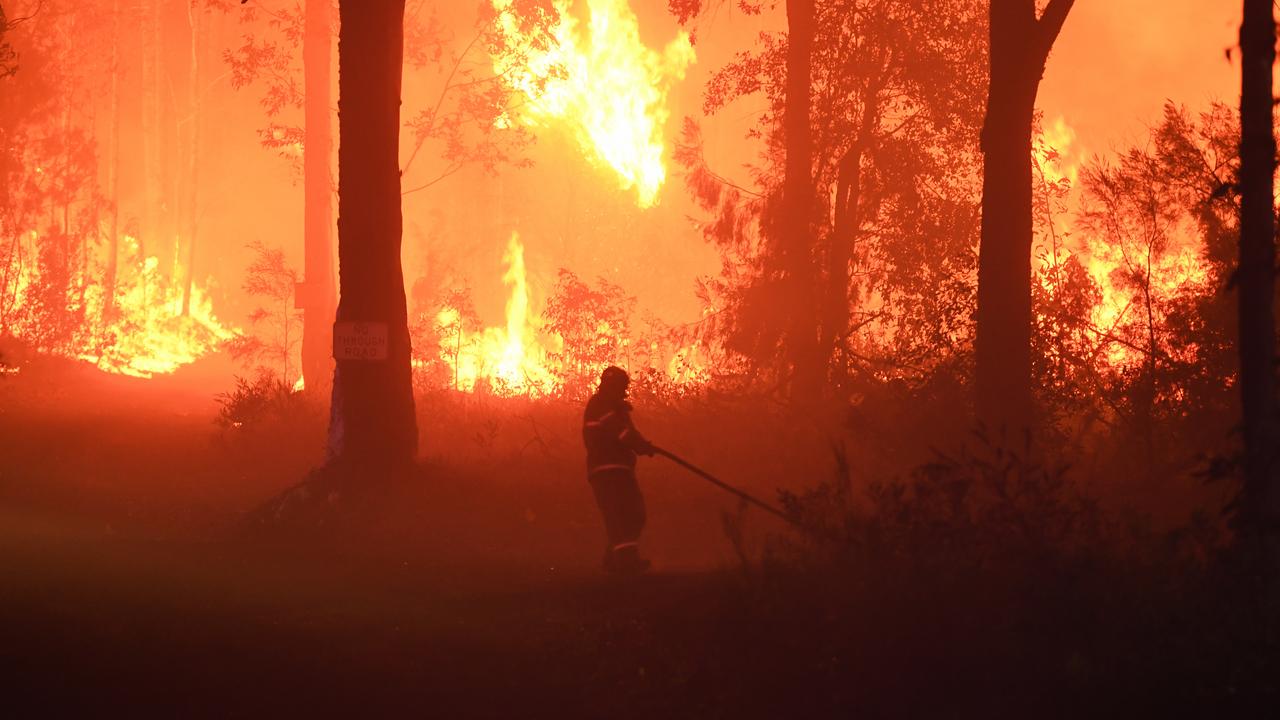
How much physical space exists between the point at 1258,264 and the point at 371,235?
1034 cm

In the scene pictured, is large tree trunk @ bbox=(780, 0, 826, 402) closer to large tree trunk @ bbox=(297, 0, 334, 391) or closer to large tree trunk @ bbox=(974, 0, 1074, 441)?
large tree trunk @ bbox=(974, 0, 1074, 441)

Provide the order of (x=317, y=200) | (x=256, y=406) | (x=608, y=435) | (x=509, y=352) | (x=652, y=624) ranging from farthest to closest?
(x=509, y=352), (x=317, y=200), (x=256, y=406), (x=608, y=435), (x=652, y=624)

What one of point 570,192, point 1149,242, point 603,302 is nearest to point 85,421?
point 603,302

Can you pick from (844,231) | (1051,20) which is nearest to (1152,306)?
(1051,20)

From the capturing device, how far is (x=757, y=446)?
17.3 m

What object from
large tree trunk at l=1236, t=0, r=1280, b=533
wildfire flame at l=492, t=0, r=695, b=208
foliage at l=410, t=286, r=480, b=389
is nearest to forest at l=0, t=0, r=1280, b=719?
large tree trunk at l=1236, t=0, r=1280, b=533

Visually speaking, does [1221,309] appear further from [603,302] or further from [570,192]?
[570,192]

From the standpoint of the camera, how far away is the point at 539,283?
57531 mm

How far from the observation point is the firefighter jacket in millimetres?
11594

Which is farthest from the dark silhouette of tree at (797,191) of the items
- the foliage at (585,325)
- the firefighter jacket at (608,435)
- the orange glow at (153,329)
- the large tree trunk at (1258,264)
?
the orange glow at (153,329)

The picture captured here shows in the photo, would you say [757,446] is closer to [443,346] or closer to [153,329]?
[443,346]

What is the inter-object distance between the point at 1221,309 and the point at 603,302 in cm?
1341

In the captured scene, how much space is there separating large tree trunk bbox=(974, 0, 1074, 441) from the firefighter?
4411 millimetres

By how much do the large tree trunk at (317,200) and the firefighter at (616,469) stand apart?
58.8ft
